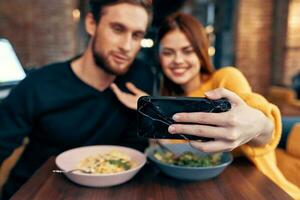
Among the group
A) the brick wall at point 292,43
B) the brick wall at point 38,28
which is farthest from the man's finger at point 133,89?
the brick wall at point 292,43

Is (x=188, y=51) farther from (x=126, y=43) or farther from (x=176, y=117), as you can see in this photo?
(x=176, y=117)

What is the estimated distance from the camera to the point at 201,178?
3.43 ft

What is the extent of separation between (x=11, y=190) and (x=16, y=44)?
3966 mm

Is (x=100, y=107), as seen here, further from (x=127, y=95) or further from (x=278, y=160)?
(x=278, y=160)

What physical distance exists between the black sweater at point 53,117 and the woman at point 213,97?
0.39 ft

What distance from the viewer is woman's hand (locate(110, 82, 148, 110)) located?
57.1 inches

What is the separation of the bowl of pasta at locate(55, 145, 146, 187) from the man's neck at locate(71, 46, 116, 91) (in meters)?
0.37

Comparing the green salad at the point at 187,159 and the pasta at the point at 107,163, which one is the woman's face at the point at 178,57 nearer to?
the green salad at the point at 187,159

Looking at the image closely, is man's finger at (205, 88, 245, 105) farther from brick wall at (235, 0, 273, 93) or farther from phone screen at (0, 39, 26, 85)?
brick wall at (235, 0, 273, 93)

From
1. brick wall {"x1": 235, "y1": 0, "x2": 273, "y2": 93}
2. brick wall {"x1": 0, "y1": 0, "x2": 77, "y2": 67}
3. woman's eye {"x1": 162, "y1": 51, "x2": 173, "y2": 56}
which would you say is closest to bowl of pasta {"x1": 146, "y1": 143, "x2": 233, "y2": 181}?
woman's eye {"x1": 162, "y1": 51, "x2": 173, "y2": 56}

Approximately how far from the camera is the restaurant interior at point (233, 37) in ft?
15.9

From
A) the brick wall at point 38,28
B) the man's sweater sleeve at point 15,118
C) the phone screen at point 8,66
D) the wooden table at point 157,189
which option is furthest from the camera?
the brick wall at point 38,28

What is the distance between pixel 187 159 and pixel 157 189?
0.19m

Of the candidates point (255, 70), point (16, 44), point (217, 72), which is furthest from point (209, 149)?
point (255, 70)
